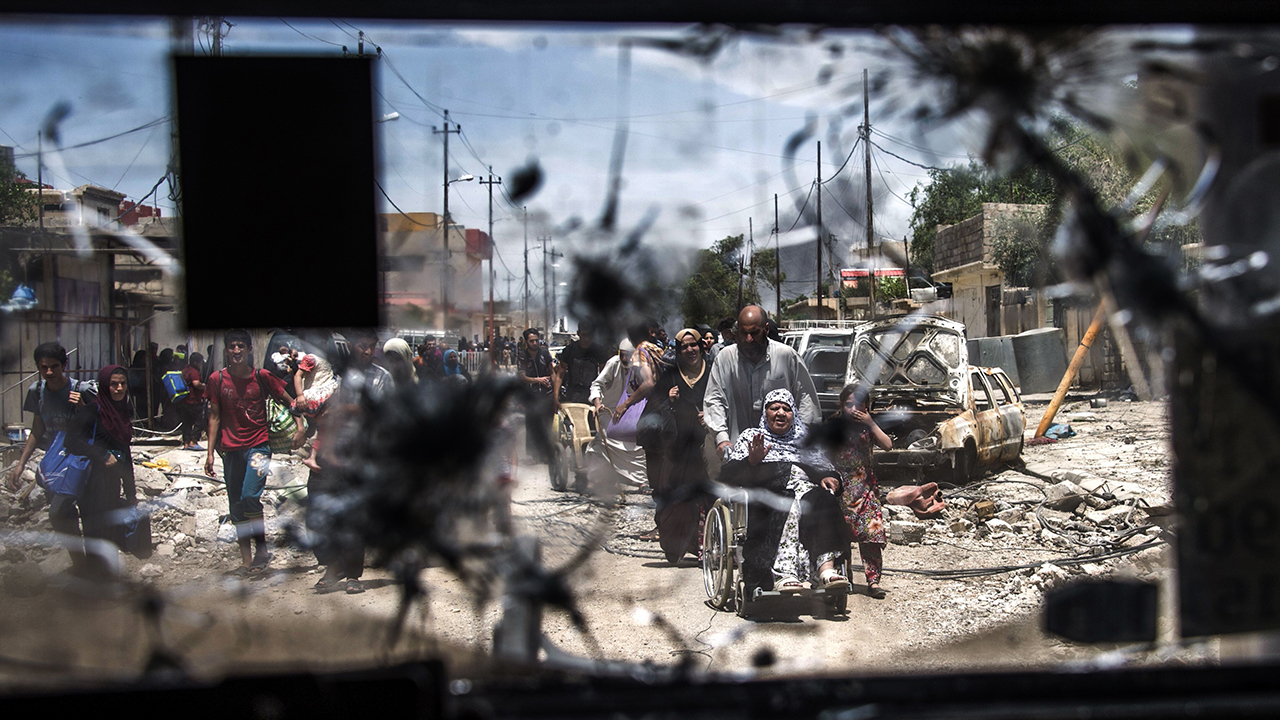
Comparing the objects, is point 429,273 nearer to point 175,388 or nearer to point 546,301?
point 546,301

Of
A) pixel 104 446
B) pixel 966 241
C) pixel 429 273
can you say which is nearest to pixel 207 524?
pixel 104 446

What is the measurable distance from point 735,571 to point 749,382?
1.07 m

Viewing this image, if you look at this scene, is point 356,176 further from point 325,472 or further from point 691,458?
point 691,458

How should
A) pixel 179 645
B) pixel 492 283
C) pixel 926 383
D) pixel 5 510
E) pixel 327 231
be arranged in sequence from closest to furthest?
pixel 179 645 → pixel 327 231 → pixel 492 283 → pixel 5 510 → pixel 926 383

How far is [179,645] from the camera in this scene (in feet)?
5.98

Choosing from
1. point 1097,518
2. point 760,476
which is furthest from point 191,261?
point 1097,518

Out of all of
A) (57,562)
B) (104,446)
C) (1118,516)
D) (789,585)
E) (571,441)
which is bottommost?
(1118,516)

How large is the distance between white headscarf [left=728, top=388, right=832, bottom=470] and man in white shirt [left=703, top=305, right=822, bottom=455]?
0.22ft

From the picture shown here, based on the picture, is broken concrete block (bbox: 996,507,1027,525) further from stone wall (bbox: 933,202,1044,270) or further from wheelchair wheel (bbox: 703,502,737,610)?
wheelchair wheel (bbox: 703,502,737,610)

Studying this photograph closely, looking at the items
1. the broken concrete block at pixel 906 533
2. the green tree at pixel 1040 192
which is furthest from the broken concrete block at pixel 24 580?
the broken concrete block at pixel 906 533

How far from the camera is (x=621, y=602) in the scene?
4434 mm

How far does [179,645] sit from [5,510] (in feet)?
16.2

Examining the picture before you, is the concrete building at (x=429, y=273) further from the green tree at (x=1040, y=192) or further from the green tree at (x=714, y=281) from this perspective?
the green tree at (x=1040, y=192)

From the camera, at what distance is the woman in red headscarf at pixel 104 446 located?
19.1 ft
